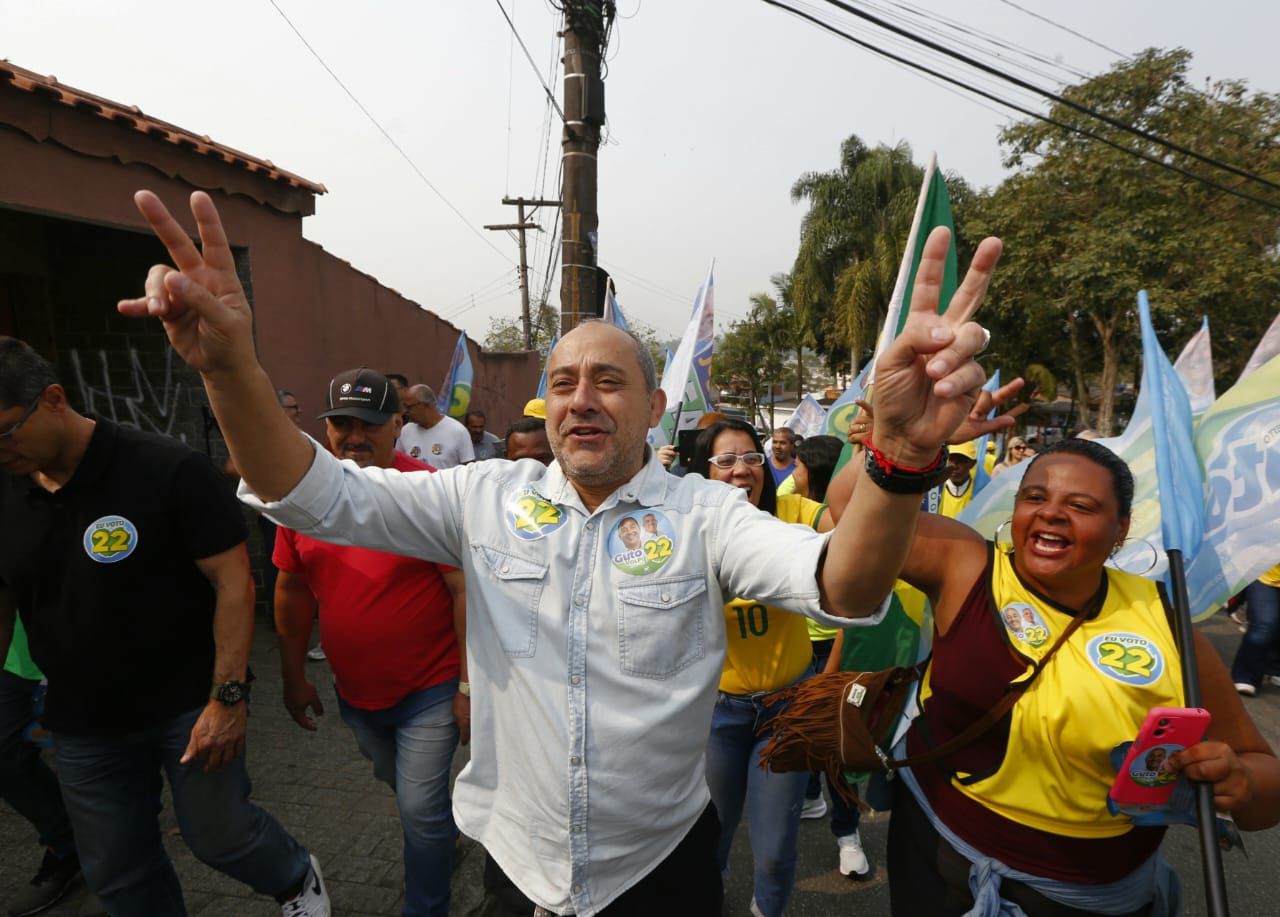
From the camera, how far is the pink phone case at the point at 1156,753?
4.79ft

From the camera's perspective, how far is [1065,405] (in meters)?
34.2

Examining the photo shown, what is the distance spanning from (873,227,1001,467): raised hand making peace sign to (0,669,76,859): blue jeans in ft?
10.2

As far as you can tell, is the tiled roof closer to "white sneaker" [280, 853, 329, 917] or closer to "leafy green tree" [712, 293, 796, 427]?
"white sneaker" [280, 853, 329, 917]

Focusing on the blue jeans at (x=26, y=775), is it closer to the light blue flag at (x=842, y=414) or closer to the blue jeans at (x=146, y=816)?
the blue jeans at (x=146, y=816)

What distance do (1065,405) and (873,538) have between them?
3883 centimetres

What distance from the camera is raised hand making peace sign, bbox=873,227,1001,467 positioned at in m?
1.10

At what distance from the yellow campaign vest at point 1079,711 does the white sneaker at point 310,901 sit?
212 centimetres

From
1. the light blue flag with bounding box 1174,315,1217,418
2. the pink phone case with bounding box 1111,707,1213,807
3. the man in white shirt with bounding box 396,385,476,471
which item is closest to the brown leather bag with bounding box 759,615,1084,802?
the pink phone case with bounding box 1111,707,1213,807

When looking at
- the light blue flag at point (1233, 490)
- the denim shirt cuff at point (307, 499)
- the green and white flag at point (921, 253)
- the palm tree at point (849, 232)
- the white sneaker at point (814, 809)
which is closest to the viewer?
the denim shirt cuff at point (307, 499)

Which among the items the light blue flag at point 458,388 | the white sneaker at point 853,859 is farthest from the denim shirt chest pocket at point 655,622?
the light blue flag at point 458,388

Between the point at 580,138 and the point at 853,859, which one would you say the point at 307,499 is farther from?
the point at 580,138

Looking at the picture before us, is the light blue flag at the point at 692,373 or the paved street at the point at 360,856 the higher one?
the light blue flag at the point at 692,373

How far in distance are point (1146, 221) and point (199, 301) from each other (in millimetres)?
19776

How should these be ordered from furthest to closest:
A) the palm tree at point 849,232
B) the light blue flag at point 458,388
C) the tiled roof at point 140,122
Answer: the palm tree at point 849,232, the light blue flag at point 458,388, the tiled roof at point 140,122
